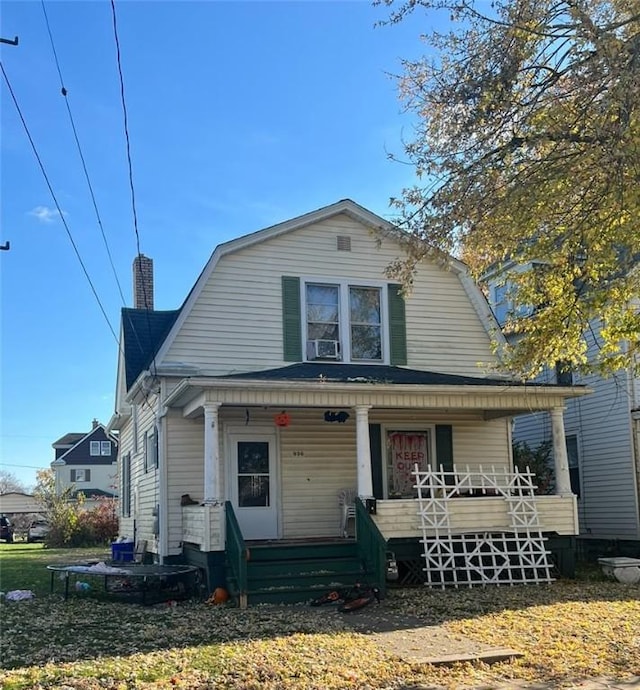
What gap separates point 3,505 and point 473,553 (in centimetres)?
5217

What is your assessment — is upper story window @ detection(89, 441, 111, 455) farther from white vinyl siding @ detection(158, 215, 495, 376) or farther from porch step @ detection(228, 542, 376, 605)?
porch step @ detection(228, 542, 376, 605)

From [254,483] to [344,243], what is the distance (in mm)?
4836

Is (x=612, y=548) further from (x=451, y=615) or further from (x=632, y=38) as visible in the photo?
(x=632, y=38)

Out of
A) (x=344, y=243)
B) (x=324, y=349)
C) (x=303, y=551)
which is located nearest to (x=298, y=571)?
(x=303, y=551)

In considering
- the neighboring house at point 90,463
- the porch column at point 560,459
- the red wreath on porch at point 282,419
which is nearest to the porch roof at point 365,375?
the red wreath on porch at point 282,419

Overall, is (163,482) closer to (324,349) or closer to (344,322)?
(324,349)

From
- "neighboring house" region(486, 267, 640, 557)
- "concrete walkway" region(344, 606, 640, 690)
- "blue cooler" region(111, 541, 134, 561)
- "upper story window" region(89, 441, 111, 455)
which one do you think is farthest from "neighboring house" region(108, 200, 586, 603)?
"upper story window" region(89, 441, 111, 455)

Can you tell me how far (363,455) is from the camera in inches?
489

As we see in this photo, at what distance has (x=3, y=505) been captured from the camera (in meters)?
57.2

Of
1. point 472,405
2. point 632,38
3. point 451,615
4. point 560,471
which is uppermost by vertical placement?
point 632,38

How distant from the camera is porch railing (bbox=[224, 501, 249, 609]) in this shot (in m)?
10.6

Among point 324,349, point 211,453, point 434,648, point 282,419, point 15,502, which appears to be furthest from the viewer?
point 15,502

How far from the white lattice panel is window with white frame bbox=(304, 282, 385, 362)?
2.92 metres

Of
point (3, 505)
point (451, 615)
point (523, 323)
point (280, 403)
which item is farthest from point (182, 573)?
point (3, 505)
